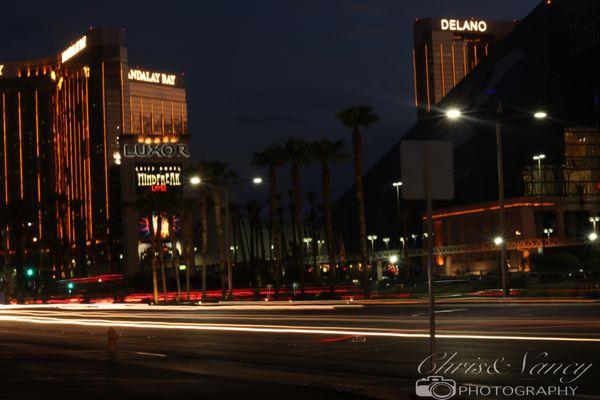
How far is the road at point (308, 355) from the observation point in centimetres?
1630

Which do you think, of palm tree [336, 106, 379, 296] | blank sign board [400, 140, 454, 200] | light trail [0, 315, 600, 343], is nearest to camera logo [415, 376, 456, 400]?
blank sign board [400, 140, 454, 200]

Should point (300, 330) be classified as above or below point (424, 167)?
below

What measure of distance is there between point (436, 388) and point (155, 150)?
13654 cm

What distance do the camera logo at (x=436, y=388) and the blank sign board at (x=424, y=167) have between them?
110 inches

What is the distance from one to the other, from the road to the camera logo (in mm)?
254

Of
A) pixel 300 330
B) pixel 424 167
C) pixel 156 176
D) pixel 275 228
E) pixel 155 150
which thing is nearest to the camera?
pixel 424 167

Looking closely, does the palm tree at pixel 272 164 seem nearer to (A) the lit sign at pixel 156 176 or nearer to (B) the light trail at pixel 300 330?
(B) the light trail at pixel 300 330

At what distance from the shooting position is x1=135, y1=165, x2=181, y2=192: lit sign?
479 feet

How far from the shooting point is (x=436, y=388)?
48.2ft

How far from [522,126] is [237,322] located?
127881mm

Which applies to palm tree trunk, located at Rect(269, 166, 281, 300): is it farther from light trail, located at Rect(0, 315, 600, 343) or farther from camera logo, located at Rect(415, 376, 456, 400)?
camera logo, located at Rect(415, 376, 456, 400)

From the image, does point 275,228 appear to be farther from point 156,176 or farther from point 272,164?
point 156,176

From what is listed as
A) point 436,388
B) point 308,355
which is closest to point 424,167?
point 436,388

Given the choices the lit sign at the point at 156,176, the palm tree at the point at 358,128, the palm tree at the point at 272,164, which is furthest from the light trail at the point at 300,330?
the lit sign at the point at 156,176
